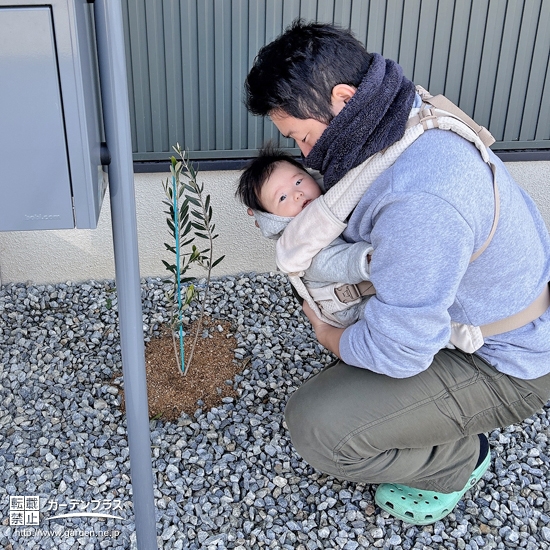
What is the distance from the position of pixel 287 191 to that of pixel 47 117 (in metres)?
0.81

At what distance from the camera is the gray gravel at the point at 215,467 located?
2016mm

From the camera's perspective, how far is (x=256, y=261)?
3.39 m

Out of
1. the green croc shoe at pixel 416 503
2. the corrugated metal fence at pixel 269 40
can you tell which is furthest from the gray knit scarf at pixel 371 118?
the corrugated metal fence at pixel 269 40

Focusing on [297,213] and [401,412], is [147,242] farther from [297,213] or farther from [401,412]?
[401,412]

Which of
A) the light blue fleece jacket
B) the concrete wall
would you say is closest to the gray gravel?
the concrete wall

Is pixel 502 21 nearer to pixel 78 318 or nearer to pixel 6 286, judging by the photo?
pixel 78 318

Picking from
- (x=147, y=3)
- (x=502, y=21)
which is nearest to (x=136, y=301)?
(x=147, y=3)

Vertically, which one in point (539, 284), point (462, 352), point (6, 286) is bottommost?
point (6, 286)

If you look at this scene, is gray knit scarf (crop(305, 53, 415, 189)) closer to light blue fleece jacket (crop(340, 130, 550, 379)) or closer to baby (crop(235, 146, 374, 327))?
light blue fleece jacket (crop(340, 130, 550, 379))

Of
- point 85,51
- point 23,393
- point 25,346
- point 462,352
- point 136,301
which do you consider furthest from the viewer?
point 25,346

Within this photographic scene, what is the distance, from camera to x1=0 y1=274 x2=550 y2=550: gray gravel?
2.02 m

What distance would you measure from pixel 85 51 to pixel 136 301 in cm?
57

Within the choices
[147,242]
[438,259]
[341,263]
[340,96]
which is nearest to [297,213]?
[341,263]

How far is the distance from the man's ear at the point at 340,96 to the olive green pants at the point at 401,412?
73 cm
